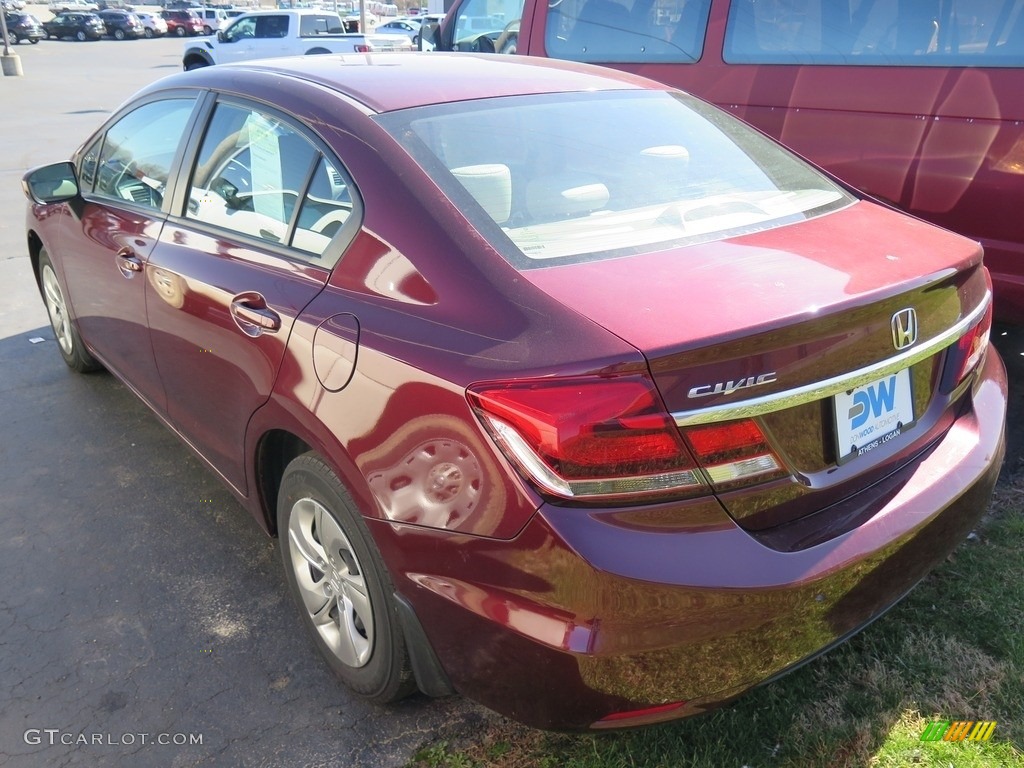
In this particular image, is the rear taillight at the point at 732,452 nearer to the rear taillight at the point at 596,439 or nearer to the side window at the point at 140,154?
the rear taillight at the point at 596,439

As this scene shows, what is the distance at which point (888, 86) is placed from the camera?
12.6 ft

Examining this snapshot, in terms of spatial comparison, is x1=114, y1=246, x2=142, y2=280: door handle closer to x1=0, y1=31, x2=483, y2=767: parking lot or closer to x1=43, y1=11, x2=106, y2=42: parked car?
x1=0, y1=31, x2=483, y2=767: parking lot

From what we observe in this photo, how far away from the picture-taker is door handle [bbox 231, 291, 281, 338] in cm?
238

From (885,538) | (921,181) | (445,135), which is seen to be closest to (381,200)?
(445,135)

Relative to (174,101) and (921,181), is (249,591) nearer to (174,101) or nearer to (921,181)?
(174,101)

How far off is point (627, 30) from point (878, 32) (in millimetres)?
1533

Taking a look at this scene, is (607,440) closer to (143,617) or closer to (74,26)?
(143,617)

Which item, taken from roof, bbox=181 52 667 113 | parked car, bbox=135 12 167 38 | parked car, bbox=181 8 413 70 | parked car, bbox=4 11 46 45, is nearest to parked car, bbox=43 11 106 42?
parked car, bbox=135 12 167 38

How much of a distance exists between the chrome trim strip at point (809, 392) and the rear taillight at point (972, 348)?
0.16m

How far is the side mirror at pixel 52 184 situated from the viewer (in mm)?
3818

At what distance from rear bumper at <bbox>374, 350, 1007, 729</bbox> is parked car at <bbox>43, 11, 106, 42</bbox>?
50.0 metres

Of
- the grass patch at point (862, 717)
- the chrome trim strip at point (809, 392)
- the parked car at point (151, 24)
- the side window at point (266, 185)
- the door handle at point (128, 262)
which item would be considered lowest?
the parked car at point (151, 24)

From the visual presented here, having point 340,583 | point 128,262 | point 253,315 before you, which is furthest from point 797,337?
point 128,262

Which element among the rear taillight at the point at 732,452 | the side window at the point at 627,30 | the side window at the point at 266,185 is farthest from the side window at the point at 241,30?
the rear taillight at the point at 732,452
